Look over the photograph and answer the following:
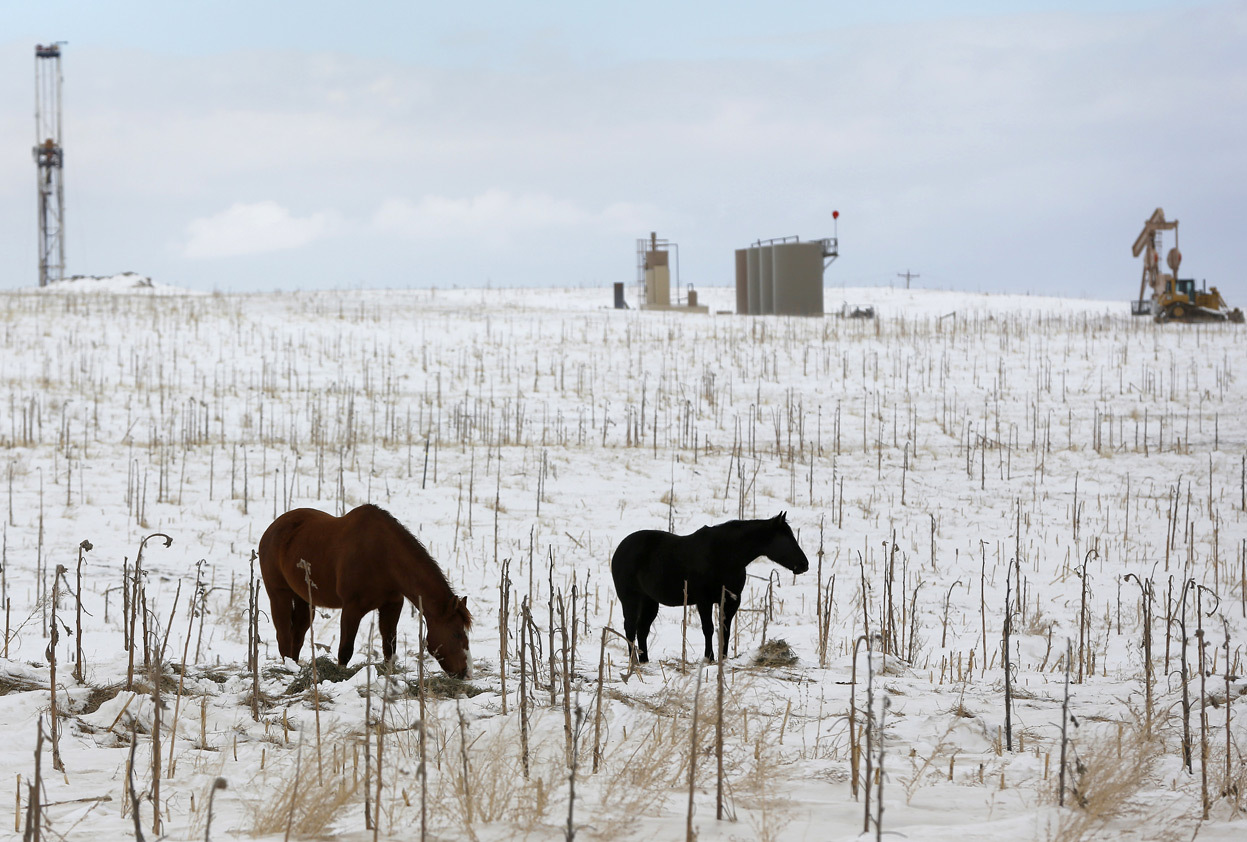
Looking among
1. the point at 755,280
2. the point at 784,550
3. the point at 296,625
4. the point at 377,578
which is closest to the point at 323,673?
the point at 296,625

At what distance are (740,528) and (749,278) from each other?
41494mm

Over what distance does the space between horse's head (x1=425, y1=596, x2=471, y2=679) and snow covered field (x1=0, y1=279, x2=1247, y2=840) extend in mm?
122

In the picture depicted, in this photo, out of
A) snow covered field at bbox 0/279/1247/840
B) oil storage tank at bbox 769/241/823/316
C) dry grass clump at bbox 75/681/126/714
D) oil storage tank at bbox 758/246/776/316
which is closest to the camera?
snow covered field at bbox 0/279/1247/840

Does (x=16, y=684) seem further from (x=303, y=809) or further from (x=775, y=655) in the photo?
(x=775, y=655)

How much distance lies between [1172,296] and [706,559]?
33049mm

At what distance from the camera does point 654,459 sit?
14.7 m

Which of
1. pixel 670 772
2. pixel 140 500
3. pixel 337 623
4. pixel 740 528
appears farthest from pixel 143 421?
pixel 670 772

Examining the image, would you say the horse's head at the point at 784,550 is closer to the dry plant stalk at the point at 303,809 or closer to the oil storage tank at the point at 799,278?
the dry plant stalk at the point at 303,809

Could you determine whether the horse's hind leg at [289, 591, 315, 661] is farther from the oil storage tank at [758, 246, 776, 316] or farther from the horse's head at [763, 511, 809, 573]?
the oil storage tank at [758, 246, 776, 316]

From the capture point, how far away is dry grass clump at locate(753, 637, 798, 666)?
6480 millimetres

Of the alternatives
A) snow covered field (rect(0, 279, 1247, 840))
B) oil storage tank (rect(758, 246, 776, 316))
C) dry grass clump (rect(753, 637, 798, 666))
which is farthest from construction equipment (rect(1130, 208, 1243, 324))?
dry grass clump (rect(753, 637, 798, 666))

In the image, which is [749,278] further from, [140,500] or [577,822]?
[577,822]

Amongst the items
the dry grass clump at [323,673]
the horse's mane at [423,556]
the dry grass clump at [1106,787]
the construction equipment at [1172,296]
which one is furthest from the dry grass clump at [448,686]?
the construction equipment at [1172,296]

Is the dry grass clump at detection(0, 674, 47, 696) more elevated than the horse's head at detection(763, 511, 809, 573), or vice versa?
the horse's head at detection(763, 511, 809, 573)
